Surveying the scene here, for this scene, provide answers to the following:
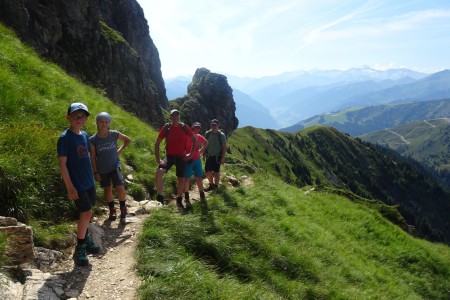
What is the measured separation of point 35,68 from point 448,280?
2593cm

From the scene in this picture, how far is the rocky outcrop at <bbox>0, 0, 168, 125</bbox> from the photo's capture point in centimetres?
2846

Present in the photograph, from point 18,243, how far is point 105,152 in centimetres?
374

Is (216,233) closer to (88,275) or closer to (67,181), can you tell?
(88,275)

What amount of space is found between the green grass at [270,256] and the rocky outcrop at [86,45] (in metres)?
22.8

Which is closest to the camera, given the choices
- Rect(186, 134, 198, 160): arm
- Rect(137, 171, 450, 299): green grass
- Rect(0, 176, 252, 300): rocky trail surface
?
Rect(0, 176, 252, 300): rocky trail surface

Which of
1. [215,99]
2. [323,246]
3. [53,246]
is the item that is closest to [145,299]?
[53,246]

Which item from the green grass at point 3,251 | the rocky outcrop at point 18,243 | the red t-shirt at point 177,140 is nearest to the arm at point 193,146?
the red t-shirt at point 177,140

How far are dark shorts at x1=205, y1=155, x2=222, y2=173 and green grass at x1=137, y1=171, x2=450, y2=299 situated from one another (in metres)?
1.71

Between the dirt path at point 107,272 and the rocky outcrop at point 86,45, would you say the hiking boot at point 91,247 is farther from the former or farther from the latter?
the rocky outcrop at point 86,45

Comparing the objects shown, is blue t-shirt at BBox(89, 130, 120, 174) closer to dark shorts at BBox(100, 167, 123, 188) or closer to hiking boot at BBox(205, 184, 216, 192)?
dark shorts at BBox(100, 167, 123, 188)

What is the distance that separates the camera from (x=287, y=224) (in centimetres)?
1424

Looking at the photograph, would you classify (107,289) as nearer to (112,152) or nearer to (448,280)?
(112,152)

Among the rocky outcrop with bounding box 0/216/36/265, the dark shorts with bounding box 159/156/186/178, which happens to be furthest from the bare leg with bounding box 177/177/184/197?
the rocky outcrop with bounding box 0/216/36/265

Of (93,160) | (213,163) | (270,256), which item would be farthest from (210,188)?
(93,160)
